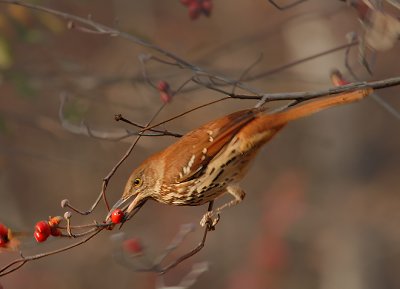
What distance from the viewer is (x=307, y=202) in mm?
9984

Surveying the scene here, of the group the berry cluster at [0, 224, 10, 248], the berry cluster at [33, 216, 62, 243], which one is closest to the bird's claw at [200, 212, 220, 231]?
the berry cluster at [33, 216, 62, 243]

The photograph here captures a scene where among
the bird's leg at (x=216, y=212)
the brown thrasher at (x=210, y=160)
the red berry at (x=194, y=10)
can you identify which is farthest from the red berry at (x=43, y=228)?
the red berry at (x=194, y=10)

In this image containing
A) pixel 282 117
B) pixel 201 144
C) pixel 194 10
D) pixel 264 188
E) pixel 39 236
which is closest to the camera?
pixel 39 236

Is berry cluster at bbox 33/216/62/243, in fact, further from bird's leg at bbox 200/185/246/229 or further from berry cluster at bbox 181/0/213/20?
berry cluster at bbox 181/0/213/20

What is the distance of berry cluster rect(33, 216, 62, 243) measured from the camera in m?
3.09

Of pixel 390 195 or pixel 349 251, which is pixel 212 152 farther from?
pixel 390 195

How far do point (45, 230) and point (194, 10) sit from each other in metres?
1.85

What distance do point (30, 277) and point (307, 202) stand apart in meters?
3.06

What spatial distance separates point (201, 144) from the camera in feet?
11.6

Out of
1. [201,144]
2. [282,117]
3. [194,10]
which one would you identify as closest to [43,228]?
[201,144]

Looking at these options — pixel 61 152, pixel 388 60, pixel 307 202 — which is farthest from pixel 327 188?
pixel 61 152

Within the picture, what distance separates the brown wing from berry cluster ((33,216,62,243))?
1.98ft

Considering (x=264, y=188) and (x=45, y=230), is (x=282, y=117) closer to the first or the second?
(x=45, y=230)

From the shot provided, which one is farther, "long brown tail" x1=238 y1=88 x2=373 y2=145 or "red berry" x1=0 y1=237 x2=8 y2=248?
"red berry" x1=0 y1=237 x2=8 y2=248
